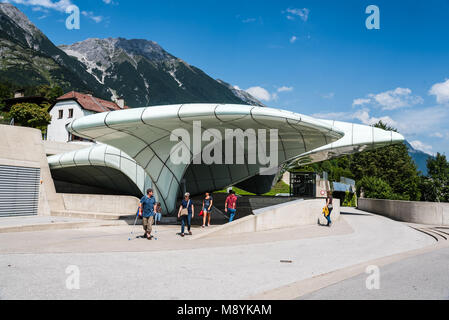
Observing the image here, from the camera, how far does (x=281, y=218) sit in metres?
14.6

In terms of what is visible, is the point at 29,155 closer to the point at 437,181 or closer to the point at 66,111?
the point at 66,111

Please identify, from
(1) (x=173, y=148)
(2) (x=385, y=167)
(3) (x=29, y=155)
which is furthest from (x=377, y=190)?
(3) (x=29, y=155)

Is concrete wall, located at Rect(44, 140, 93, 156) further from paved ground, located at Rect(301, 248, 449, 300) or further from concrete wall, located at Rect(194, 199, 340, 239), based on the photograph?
paved ground, located at Rect(301, 248, 449, 300)

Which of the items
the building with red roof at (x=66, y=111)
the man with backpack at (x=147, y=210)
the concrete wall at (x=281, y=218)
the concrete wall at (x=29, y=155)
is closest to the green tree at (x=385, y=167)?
the concrete wall at (x=281, y=218)

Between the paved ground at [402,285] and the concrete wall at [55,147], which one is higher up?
the concrete wall at [55,147]

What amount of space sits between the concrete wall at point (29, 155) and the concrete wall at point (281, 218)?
1353 cm

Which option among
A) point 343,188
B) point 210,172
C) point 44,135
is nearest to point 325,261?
point 210,172

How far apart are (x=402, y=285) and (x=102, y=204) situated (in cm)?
1912

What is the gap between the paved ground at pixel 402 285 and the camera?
475 centimetres

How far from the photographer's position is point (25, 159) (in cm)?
1994

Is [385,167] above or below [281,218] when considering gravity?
above

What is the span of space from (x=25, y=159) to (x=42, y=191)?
2120 millimetres

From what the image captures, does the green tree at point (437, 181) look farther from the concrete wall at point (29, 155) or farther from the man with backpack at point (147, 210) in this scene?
the man with backpack at point (147, 210)

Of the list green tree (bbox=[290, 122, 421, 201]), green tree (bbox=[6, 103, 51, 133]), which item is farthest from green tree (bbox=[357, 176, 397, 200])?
green tree (bbox=[6, 103, 51, 133])
